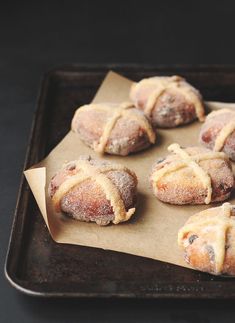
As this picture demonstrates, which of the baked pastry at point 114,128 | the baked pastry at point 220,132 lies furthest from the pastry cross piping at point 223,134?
the baked pastry at point 114,128

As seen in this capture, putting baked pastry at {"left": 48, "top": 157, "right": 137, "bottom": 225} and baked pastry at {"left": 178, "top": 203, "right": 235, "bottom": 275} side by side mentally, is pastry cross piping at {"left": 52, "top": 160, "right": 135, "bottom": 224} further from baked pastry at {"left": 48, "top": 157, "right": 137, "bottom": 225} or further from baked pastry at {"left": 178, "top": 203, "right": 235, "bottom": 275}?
baked pastry at {"left": 178, "top": 203, "right": 235, "bottom": 275}

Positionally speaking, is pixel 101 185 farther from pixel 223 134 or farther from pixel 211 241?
pixel 223 134

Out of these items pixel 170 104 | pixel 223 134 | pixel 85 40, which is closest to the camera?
pixel 223 134

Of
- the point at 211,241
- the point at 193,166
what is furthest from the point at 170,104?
the point at 211,241

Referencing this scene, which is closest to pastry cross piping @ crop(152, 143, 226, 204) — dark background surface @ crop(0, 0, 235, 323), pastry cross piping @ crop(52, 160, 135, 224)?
pastry cross piping @ crop(52, 160, 135, 224)

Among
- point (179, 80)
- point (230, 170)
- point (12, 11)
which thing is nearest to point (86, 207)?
point (230, 170)

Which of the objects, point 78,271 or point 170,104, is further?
point 170,104

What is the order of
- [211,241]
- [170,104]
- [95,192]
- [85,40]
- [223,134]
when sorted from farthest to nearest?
1. [85,40]
2. [170,104]
3. [223,134]
4. [95,192]
5. [211,241]

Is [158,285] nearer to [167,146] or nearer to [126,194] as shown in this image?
[126,194]
